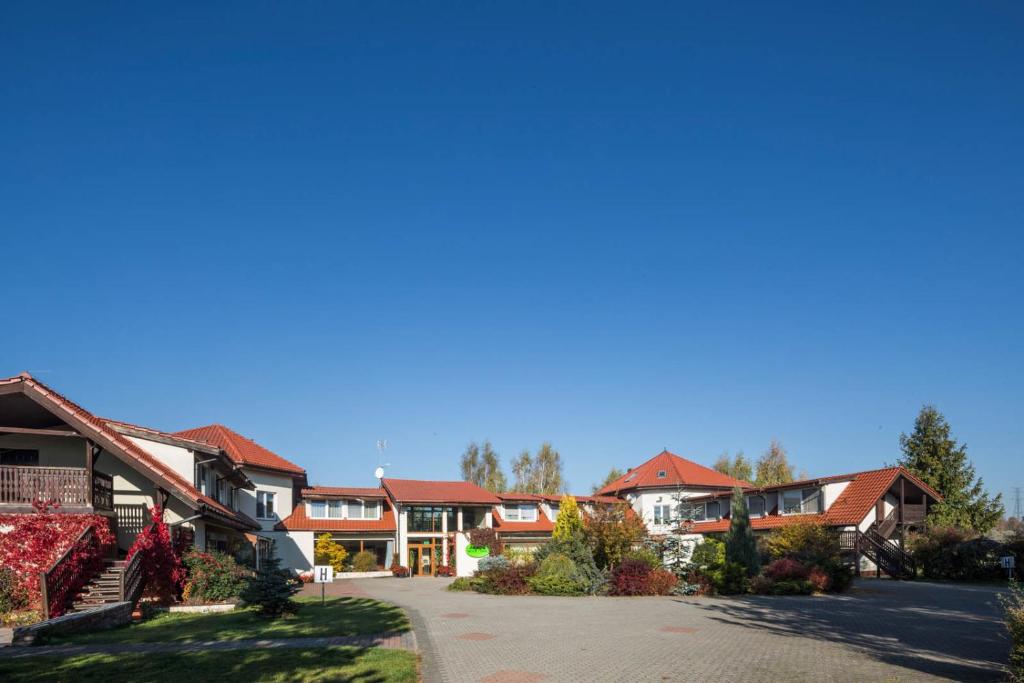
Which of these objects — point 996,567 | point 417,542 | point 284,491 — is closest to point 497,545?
point 417,542

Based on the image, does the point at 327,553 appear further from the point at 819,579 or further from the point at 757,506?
the point at 819,579

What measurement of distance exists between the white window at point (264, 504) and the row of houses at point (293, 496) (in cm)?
10

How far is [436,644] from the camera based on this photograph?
1554 centimetres

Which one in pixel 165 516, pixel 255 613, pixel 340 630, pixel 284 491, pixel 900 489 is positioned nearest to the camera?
pixel 340 630

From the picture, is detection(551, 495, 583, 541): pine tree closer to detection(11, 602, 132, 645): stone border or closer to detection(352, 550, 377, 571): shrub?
detection(11, 602, 132, 645): stone border

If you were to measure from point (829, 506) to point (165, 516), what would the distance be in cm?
3503

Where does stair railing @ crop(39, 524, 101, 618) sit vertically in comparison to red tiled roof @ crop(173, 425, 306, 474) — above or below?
below

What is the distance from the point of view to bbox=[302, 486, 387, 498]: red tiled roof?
46794mm

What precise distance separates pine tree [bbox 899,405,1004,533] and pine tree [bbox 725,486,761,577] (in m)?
17.9

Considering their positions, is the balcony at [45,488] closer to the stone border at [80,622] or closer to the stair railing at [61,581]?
the stair railing at [61,581]

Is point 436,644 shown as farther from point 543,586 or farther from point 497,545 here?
point 497,545

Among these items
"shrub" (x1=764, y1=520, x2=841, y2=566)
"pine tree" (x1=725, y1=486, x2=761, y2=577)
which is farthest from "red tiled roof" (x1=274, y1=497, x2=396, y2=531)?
"pine tree" (x1=725, y1=486, x2=761, y2=577)

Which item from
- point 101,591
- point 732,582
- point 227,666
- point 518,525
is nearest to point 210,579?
point 101,591

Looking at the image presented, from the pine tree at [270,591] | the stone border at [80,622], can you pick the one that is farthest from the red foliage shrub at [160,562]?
the pine tree at [270,591]
